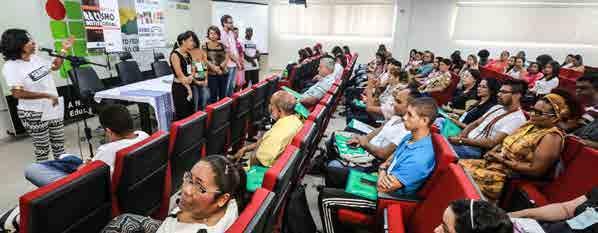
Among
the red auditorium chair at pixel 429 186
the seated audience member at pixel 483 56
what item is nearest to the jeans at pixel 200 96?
the red auditorium chair at pixel 429 186

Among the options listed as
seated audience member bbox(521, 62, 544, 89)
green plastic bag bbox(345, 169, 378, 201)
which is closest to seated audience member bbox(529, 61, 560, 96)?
seated audience member bbox(521, 62, 544, 89)

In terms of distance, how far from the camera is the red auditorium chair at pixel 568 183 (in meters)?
1.72

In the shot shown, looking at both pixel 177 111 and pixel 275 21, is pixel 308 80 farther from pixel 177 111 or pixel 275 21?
pixel 275 21

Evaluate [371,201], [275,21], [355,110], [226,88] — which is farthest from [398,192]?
[275,21]

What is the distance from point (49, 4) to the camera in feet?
14.2

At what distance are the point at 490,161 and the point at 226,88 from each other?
361 centimetres

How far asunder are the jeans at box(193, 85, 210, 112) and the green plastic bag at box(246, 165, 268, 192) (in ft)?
6.66

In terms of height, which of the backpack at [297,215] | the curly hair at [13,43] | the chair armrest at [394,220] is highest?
the curly hair at [13,43]

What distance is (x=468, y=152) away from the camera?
2693mm

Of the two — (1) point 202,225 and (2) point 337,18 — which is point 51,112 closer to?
(1) point 202,225

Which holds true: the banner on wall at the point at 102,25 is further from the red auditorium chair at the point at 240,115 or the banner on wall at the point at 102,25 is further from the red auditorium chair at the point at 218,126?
the red auditorium chair at the point at 218,126

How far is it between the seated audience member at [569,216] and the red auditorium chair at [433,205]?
13.0 inches

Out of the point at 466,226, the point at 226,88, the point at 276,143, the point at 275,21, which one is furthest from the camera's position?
the point at 275,21

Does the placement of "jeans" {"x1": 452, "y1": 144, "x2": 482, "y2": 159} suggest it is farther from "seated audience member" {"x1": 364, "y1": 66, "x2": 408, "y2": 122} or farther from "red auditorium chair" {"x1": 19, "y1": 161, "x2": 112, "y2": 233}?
"red auditorium chair" {"x1": 19, "y1": 161, "x2": 112, "y2": 233}
